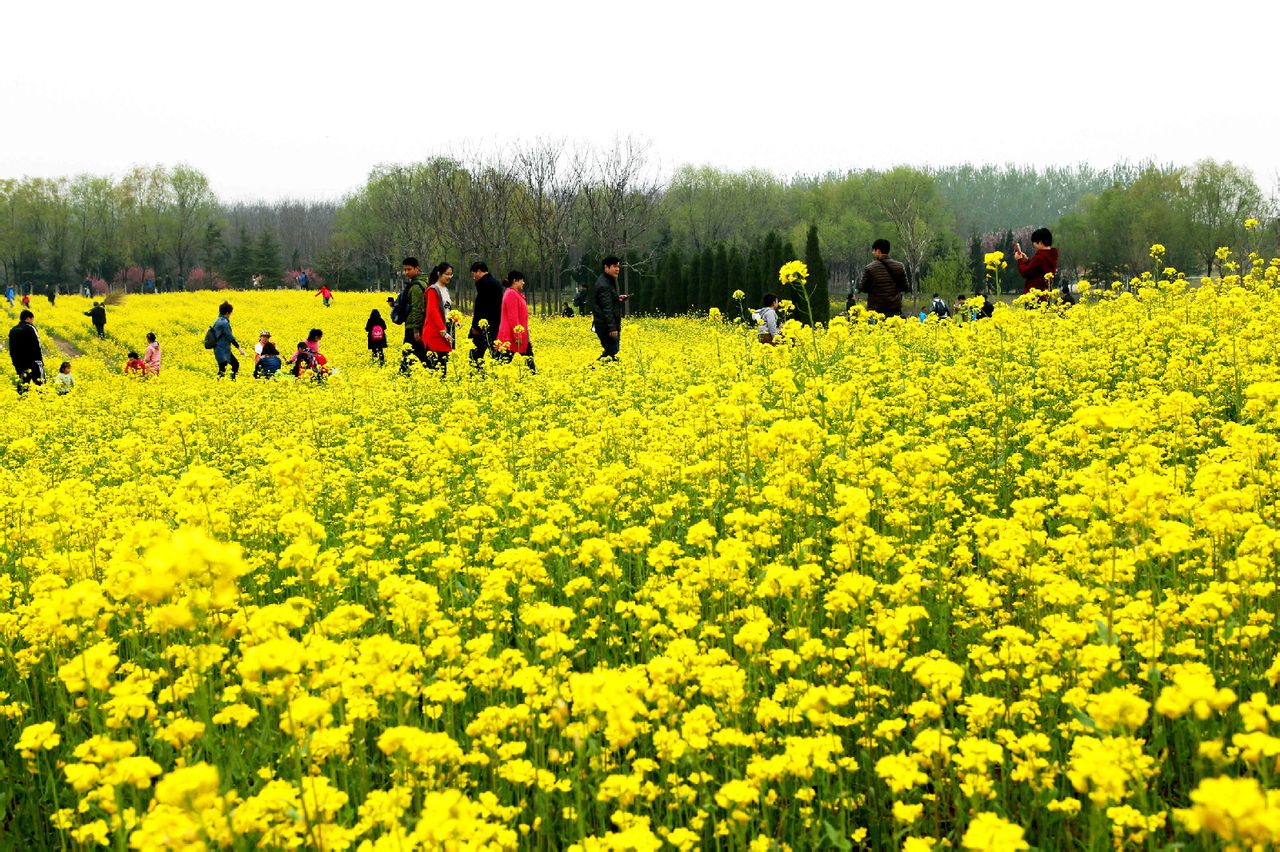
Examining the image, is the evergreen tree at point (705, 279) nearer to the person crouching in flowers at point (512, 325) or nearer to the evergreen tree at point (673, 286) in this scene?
the evergreen tree at point (673, 286)

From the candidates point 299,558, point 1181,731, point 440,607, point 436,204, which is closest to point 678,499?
point 440,607

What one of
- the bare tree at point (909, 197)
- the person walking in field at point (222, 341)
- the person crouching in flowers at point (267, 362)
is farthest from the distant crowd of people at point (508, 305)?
the bare tree at point (909, 197)

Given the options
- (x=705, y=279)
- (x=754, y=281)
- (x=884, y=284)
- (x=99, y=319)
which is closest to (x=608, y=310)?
(x=884, y=284)

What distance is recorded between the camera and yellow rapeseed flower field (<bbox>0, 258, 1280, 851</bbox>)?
2.89 m

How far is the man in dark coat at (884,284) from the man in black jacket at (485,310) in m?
5.86

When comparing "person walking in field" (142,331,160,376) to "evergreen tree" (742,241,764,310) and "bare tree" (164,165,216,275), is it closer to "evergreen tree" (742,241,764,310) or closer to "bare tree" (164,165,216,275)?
"evergreen tree" (742,241,764,310)

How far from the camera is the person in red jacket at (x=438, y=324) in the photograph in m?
15.4

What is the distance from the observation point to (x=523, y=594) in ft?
14.4

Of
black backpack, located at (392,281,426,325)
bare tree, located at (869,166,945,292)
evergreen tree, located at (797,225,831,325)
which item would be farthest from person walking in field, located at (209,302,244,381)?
bare tree, located at (869,166,945,292)

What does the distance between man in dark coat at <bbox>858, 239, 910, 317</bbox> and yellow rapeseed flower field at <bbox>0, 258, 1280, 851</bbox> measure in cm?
622

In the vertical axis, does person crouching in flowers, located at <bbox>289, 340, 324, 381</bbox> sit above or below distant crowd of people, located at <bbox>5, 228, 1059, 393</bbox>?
below

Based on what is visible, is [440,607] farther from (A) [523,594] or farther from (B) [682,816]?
(B) [682,816]

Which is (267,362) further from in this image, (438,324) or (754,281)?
(754,281)

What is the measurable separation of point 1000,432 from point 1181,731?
429 cm
